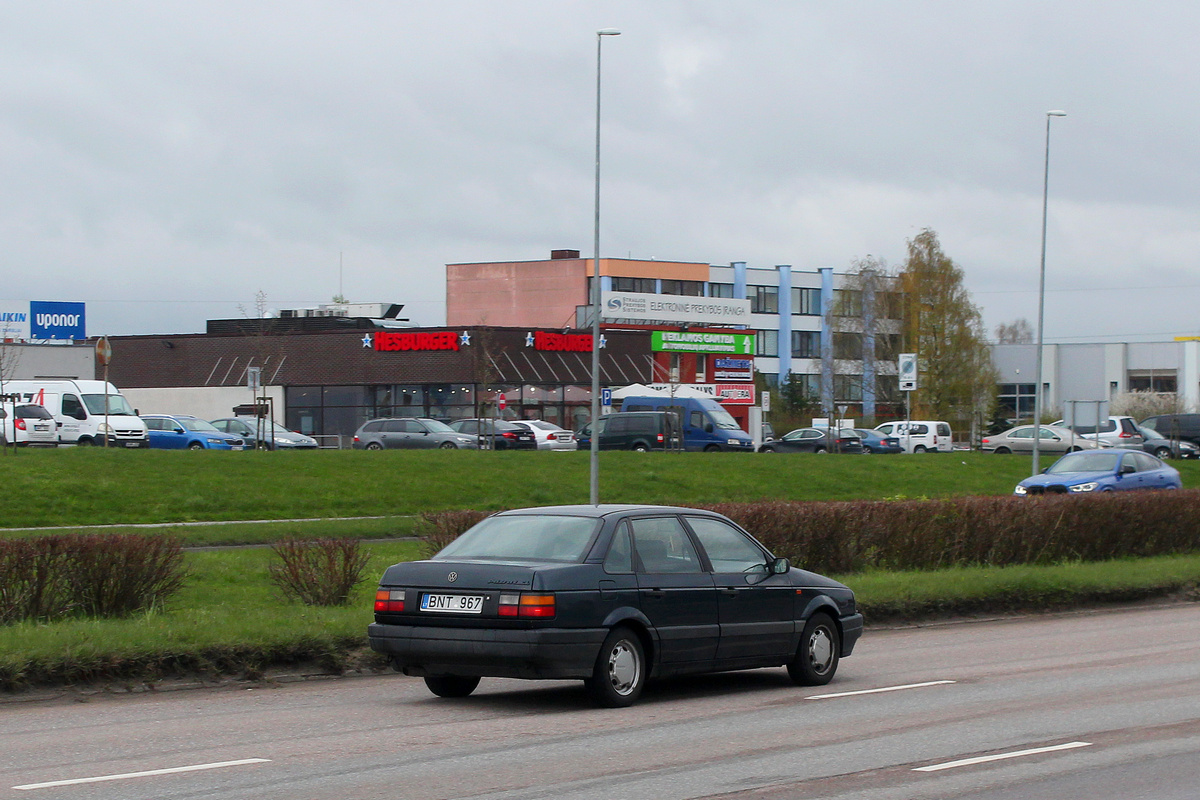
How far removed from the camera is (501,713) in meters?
10.2

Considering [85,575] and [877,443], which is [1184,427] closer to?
[877,443]

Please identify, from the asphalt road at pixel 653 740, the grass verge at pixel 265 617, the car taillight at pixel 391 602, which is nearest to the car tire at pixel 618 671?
the asphalt road at pixel 653 740

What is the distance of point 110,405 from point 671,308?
1798 inches

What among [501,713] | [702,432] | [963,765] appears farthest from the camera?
[702,432]

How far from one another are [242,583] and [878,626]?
7654 millimetres

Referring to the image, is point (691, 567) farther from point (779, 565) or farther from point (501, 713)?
point (501, 713)

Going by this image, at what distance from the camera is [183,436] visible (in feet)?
164

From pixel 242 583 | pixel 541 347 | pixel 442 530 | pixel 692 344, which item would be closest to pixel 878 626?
pixel 442 530

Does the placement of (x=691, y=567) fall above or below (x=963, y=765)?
above

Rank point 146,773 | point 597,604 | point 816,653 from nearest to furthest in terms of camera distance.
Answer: point 146,773 < point 597,604 < point 816,653

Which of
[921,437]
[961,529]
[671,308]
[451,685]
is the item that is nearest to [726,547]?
[451,685]

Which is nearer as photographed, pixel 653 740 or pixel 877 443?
pixel 653 740

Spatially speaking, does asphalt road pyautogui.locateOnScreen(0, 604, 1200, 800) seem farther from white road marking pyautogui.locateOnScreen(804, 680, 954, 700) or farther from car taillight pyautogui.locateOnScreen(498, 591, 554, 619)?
car taillight pyautogui.locateOnScreen(498, 591, 554, 619)

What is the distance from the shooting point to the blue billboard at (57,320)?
91.9 meters
